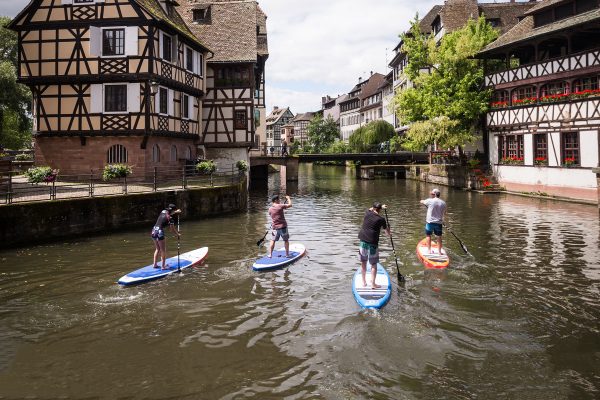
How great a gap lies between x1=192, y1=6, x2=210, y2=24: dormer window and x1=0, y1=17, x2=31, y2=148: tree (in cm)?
1641

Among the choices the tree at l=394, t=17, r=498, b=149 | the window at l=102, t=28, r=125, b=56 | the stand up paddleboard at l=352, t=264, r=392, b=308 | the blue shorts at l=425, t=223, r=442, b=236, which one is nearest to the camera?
the stand up paddleboard at l=352, t=264, r=392, b=308

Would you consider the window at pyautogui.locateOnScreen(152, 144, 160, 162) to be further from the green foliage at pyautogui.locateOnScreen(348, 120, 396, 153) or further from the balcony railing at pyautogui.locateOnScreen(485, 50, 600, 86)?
the green foliage at pyautogui.locateOnScreen(348, 120, 396, 153)

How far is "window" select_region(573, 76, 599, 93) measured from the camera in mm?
30784

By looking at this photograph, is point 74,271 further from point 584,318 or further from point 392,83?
point 392,83

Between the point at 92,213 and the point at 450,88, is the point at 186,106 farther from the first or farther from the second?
the point at 450,88

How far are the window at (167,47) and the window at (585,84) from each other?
24983mm

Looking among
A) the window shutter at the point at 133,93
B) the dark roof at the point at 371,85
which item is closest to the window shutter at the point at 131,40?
the window shutter at the point at 133,93

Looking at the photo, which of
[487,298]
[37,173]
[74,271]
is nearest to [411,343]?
[487,298]

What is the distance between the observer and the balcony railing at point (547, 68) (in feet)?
99.7

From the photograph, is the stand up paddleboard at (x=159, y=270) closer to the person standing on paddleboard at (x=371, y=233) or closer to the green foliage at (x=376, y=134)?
the person standing on paddleboard at (x=371, y=233)

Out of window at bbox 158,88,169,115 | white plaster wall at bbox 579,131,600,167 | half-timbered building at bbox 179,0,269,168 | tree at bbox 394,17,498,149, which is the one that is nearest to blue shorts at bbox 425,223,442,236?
white plaster wall at bbox 579,131,600,167

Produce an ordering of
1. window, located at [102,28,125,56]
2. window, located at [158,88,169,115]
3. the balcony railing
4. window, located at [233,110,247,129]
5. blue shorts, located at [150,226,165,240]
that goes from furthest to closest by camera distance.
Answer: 1. window, located at [233,110,247,129]
2. the balcony railing
3. window, located at [158,88,169,115]
4. window, located at [102,28,125,56]
5. blue shorts, located at [150,226,165,240]

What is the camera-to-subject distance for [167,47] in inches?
1209

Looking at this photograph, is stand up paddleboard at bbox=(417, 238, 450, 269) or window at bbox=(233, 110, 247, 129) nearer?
stand up paddleboard at bbox=(417, 238, 450, 269)
